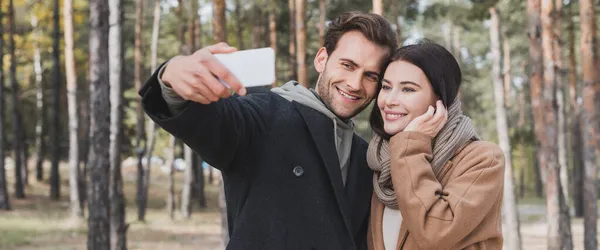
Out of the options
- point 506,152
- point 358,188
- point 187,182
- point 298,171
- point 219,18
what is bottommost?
point 187,182

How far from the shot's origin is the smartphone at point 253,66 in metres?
1.69

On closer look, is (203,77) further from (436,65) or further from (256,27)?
(256,27)

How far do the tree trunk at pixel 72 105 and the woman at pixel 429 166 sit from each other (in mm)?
15424

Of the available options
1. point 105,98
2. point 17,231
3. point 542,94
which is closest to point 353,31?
point 105,98

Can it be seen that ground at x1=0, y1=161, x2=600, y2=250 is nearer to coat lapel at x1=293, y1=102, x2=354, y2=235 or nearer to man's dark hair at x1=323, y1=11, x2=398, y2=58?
man's dark hair at x1=323, y1=11, x2=398, y2=58

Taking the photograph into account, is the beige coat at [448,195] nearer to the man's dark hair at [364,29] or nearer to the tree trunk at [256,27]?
the man's dark hair at [364,29]

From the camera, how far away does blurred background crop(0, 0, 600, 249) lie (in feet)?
39.8

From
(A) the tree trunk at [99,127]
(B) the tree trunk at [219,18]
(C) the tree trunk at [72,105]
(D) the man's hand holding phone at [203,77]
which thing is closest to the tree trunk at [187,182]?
(C) the tree trunk at [72,105]

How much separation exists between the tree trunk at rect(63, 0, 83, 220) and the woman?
1542 cm

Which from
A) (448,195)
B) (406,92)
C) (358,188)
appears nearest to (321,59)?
(406,92)

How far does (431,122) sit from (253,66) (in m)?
→ 0.99

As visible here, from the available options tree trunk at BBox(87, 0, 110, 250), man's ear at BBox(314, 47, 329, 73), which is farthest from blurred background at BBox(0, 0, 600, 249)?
man's ear at BBox(314, 47, 329, 73)

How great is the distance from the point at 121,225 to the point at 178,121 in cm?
1022

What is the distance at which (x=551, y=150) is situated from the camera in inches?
492
